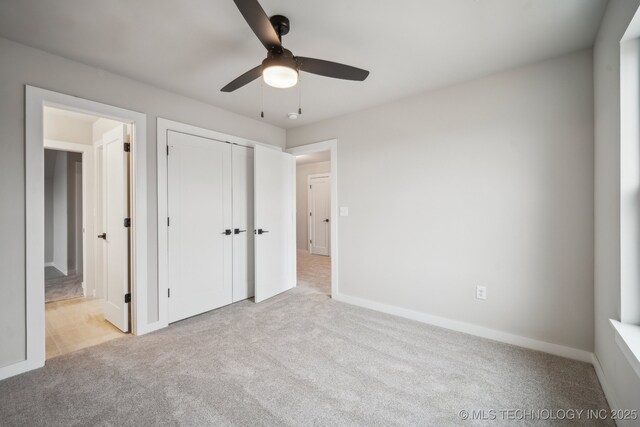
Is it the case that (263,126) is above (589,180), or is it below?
above

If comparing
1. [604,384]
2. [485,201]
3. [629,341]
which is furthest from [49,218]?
[604,384]

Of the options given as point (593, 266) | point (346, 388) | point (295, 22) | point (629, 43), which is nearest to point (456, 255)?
point (593, 266)

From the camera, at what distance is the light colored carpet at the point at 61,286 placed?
366cm

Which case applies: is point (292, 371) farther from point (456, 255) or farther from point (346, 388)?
point (456, 255)

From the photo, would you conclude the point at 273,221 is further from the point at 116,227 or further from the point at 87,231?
the point at 87,231

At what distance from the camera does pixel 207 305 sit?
314 centimetres

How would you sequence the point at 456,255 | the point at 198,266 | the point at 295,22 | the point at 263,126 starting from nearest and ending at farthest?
the point at 295,22, the point at 456,255, the point at 198,266, the point at 263,126

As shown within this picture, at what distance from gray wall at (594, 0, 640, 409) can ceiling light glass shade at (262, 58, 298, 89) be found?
171 centimetres

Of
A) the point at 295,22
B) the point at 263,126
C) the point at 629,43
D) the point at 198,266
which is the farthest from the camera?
the point at 263,126

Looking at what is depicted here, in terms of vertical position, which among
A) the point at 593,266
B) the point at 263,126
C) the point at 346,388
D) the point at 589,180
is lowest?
the point at 346,388

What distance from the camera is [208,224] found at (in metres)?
3.15

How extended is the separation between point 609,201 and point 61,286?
6.45 metres

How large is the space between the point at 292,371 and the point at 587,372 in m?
2.18

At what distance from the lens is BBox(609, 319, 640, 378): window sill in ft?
3.94
